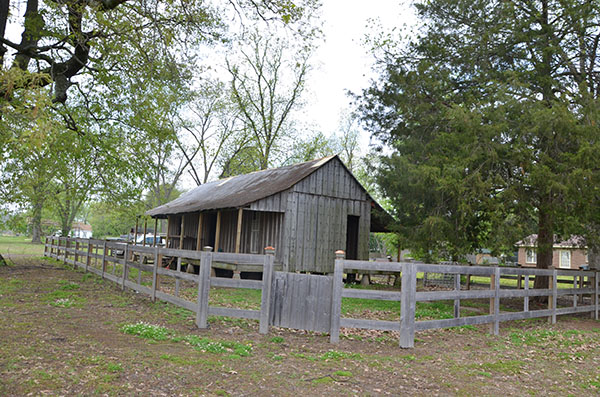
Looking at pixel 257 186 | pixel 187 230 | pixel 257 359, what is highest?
pixel 257 186

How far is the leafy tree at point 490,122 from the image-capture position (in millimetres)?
11234

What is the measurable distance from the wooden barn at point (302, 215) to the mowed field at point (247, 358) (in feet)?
25.8

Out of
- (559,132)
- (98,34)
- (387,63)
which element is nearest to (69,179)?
(98,34)

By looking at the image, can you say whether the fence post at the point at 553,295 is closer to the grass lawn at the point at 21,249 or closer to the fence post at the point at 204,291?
the fence post at the point at 204,291

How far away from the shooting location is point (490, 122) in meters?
12.3

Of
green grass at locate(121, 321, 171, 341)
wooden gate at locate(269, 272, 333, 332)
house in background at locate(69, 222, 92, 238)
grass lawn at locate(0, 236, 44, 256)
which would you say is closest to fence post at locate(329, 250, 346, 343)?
wooden gate at locate(269, 272, 333, 332)

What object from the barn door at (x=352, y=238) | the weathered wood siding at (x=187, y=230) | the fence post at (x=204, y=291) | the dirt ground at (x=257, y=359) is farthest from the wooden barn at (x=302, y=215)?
the dirt ground at (x=257, y=359)

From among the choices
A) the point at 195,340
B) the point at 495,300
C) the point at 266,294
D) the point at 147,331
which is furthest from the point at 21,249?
the point at 495,300

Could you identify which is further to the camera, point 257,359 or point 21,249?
point 21,249

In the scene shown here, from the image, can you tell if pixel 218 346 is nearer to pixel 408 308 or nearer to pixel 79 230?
pixel 408 308

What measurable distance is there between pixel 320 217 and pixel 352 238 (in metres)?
3.20

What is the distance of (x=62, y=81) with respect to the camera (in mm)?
14102

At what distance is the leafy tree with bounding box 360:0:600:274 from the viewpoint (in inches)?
442

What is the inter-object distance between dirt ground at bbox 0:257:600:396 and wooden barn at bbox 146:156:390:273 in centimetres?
799
